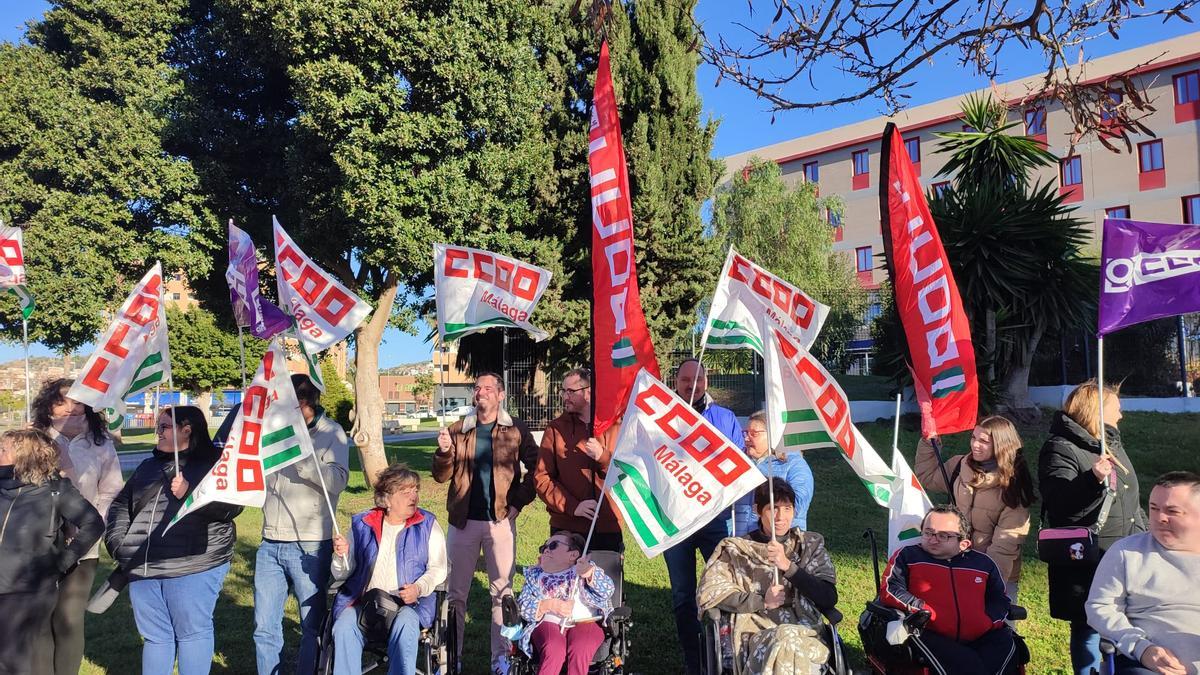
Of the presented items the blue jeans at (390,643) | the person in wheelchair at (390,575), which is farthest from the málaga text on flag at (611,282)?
the blue jeans at (390,643)

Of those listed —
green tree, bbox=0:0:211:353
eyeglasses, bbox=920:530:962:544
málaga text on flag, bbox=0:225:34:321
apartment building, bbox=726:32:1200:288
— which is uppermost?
apartment building, bbox=726:32:1200:288

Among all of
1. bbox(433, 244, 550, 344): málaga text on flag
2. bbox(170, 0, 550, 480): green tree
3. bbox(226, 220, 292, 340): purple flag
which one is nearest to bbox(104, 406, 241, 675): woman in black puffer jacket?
bbox(226, 220, 292, 340): purple flag

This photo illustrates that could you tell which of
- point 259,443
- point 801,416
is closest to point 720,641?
point 801,416

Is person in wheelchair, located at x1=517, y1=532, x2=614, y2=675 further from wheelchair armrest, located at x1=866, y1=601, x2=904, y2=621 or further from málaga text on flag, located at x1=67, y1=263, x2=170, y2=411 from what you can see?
málaga text on flag, located at x1=67, y1=263, x2=170, y2=411

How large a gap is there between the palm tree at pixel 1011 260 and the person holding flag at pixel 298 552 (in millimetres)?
13044

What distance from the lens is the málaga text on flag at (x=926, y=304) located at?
5117 mm

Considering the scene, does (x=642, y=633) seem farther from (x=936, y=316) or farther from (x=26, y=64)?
(x=26, y=64)

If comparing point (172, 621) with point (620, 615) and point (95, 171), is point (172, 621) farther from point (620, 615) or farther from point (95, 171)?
point (95, 171)

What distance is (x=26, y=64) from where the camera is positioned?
1423cm

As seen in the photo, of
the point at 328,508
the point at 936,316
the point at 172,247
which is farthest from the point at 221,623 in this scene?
the point at 172,247

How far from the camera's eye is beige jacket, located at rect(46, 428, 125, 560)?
5004 mm

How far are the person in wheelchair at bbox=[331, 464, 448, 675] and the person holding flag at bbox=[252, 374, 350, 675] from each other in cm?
31

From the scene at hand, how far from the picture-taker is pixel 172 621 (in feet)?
15.0

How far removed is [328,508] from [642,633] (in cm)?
291
